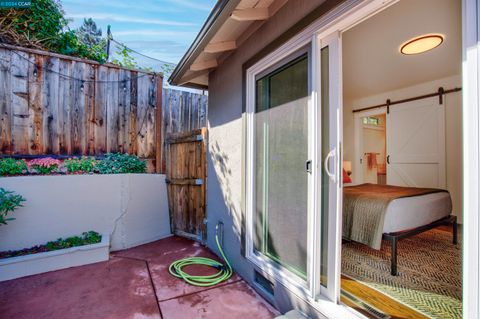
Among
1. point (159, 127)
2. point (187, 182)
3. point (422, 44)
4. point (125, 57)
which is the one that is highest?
point (125, 57)

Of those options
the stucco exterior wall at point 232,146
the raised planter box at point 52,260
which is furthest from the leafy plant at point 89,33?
the raised planter box at point 52,260

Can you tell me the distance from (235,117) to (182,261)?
1.81 meters

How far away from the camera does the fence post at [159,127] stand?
433 centimetres

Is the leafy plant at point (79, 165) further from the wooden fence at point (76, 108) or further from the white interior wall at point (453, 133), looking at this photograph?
the white interior wall at point (453, 133)

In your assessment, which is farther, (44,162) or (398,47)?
(44,162)

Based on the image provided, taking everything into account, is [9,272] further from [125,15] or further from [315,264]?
[125,15]

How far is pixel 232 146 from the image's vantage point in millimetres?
2756

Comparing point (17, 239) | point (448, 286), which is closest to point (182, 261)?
point (17, 239)

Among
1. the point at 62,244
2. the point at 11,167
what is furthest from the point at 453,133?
the point at 11,167

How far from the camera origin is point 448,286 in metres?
2.05

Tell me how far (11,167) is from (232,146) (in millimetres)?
2769

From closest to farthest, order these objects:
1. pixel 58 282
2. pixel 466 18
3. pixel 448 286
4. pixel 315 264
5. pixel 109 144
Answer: pixel 466 18, pixel 315 264, pixel 448 286, pixel 58 282, pixel 109 144

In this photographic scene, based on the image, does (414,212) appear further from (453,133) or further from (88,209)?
(88,209)

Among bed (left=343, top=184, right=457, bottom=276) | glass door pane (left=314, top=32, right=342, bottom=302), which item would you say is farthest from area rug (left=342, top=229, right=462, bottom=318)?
glass door pane (left=314, top=32, right=342, bottom=302)
